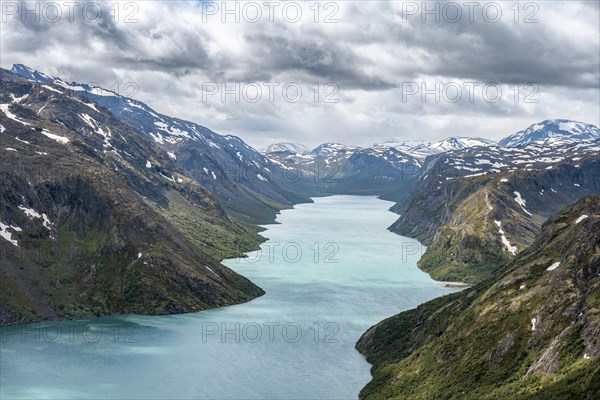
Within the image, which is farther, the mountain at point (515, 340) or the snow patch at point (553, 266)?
the snow patch at point (553, 266)

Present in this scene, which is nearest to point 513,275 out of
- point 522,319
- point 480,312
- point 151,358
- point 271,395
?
point 480,312

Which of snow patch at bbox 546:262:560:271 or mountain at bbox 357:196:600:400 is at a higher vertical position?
snow patch at bbox 546:262:560:271

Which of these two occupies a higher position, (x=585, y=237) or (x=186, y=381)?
(x=585, y=237)

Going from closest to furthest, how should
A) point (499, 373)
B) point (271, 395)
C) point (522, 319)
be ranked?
1. point (499, 373)
2. point (522, 319)
3. point (271, 395)

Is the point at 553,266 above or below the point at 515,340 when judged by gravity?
above

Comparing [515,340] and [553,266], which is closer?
[515,340]

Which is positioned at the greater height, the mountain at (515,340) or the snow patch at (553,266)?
the snow patch at (553,266)

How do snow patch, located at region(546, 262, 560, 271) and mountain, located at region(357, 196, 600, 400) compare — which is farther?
snow patch, located at region(546, 262, 560, 271)

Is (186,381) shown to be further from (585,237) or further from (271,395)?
(585,237)
